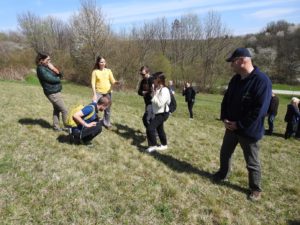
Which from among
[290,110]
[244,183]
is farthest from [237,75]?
[290,110]

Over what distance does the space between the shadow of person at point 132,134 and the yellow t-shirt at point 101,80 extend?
3.93 ft

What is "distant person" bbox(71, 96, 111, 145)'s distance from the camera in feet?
18.0

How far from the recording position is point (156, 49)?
1885 inches

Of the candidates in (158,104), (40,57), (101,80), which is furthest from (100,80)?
(158,104)

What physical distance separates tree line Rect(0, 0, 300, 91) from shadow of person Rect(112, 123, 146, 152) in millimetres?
26150

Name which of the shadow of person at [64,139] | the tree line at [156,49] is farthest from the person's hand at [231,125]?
the tree line at [156,49]

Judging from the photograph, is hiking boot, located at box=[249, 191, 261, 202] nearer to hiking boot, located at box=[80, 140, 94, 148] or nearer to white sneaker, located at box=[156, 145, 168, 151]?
white sneaker, located at box=[156, 145, 168, 151]

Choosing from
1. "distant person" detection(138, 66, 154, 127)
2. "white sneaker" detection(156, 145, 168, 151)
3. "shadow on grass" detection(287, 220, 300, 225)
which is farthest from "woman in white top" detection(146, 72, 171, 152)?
"shadow on grass" detection(287, 220, 300, 225)

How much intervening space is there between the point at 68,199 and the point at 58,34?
6400 centimetres

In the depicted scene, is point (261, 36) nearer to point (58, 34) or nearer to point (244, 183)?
point (58, 34)

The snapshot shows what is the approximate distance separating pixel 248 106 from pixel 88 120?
3050 mm

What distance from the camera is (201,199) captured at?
4484mm

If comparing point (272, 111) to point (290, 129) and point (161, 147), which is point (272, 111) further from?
point (161, 147)

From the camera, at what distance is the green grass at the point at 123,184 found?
3.82m
